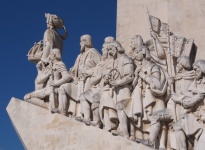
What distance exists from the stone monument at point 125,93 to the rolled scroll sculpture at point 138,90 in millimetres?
17

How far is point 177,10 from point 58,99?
130 inches

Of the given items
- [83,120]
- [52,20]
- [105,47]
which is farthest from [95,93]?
[52,20]

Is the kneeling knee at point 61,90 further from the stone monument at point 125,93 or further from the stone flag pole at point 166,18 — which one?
the stone flag pole at point 166,18

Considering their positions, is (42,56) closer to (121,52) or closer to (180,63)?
(121,52)

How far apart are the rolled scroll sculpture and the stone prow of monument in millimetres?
167

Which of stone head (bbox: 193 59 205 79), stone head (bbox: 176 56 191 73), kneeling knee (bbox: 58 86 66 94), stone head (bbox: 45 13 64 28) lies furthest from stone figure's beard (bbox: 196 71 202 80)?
stone head (bbox: 45 13 64 28)

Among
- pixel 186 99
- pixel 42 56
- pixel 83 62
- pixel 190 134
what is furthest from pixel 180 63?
pixel 42 56

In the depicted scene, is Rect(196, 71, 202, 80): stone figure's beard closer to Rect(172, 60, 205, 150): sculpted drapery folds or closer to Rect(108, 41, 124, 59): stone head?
Rect(172, 60, 205, 150): sculpted drapery folds

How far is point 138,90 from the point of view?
9.25 m

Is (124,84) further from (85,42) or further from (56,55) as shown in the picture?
(56,55)

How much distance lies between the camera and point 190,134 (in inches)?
324

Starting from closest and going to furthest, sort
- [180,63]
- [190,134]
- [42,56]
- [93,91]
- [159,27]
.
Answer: [190,134], [180,63], [93,91], [159,27], [42,56]

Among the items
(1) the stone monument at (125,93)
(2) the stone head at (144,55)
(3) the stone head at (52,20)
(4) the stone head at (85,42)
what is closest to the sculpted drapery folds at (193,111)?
(1) the stone monument at (125,93)

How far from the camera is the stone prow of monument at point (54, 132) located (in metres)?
9.00
